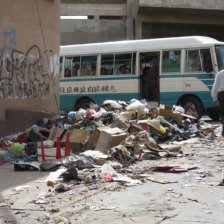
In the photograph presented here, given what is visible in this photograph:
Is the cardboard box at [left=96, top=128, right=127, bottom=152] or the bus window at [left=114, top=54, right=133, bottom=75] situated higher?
the bus window at [left=114, top=54, right=133, bottom=75]

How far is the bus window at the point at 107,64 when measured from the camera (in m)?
15.3

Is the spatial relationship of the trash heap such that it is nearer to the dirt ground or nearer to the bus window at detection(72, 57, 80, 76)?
the dirt ground

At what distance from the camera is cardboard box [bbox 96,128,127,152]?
7867 millimetres

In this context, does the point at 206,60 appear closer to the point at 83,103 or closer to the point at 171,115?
the point at 171,115

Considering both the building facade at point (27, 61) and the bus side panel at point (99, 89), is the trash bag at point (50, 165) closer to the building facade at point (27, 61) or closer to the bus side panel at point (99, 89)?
the building facade at point (27, 61)

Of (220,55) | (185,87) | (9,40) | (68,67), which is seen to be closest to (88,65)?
(68,67)

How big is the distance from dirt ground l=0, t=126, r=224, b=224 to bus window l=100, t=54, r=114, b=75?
9.38 metres

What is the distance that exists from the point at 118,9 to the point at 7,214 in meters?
24.0

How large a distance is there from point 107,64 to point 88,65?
32.3 inches

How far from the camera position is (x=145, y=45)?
14688 millimetres

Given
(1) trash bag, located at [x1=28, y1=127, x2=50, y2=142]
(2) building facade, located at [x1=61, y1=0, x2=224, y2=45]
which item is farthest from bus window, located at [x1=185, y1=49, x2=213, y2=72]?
(2) building facade, located at [x1=61, y1=0, x2=224, y2=45]

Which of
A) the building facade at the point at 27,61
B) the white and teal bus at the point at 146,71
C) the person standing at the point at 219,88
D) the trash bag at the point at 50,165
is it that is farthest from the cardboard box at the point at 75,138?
the white and teal bus at the point at 146,71

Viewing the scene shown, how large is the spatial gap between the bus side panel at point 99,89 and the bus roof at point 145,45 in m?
1.06

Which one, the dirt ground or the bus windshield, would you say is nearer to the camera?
the dirt ground
